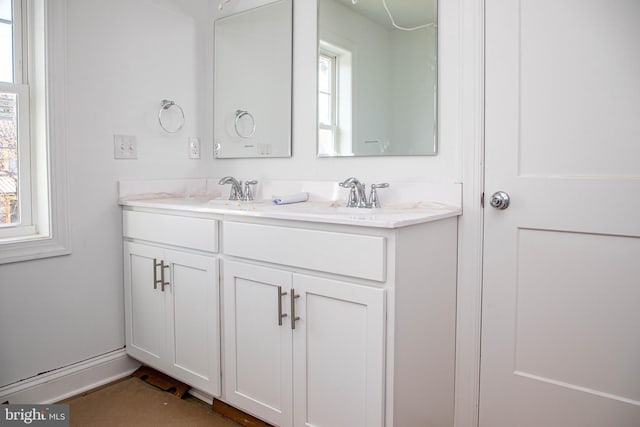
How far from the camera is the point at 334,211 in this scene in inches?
68.3

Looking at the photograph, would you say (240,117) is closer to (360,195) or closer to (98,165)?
(98,165)

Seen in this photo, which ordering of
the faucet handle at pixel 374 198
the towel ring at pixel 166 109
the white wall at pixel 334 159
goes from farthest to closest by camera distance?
the towel ring at pixel 166 109, the faucet handle at pixel 374 198, the white wall at pixel 334 159

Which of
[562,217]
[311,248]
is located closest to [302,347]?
[311,248]

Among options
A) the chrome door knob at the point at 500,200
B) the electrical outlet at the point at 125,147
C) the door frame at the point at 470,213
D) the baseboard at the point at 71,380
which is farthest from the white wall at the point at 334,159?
the baseboard at the point at 71,380

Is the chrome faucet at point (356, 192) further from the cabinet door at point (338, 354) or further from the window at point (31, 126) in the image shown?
the window at point (31, 126)

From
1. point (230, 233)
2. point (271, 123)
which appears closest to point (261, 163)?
point (271, 123)

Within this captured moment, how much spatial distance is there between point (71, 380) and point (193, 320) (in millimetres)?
667

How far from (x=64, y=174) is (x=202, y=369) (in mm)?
1030

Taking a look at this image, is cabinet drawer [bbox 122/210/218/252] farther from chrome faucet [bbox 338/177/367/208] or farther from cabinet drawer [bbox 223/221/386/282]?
chrome faucet [bbox 338/177/367/208]

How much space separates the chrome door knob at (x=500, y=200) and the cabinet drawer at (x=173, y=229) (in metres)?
1.04

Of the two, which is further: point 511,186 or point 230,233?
point 230,233

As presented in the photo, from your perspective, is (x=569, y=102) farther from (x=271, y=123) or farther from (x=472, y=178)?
(x=271, y=123)

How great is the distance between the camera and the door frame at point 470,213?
5.41ft

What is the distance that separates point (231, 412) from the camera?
186cm
